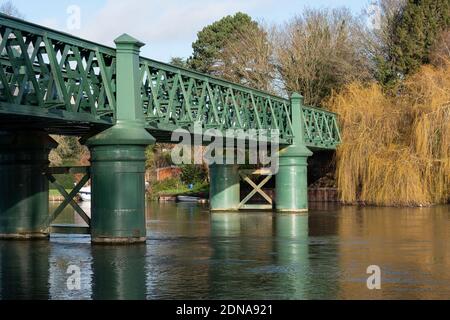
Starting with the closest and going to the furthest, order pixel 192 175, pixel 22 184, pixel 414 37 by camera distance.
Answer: pixel 22 184
pixel 414 37
pixel 192 175

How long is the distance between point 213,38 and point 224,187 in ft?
122

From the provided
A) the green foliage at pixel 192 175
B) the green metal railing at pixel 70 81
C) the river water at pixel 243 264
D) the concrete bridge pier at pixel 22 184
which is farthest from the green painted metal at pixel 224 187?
the green foliage at pixel 192 175

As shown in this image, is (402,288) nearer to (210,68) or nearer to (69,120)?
(69,120)

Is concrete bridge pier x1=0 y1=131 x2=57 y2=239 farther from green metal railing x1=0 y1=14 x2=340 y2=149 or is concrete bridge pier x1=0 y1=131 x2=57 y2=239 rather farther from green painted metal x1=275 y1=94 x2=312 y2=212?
green painted metal x1=275 y1=94 x2=312 y2=212

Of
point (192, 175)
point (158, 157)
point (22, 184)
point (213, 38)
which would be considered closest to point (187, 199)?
point (192, 175)

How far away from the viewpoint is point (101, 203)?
25734 millimetres

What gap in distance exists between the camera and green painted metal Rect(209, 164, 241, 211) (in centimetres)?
4931

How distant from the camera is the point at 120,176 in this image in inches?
1008

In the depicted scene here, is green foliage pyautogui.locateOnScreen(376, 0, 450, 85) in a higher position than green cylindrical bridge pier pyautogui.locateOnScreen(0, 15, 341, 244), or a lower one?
higher

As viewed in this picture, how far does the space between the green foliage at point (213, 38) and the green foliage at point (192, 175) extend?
956 centimetres

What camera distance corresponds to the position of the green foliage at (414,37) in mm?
63250

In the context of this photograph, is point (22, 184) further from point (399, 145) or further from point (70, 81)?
point (399, 145)

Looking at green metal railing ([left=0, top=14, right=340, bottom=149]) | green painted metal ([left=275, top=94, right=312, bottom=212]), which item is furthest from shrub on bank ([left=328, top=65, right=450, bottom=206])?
green metal railing ([left=0, top=14, right=340, bottom=149])

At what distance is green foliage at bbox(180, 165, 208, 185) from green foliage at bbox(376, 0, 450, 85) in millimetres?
21965
